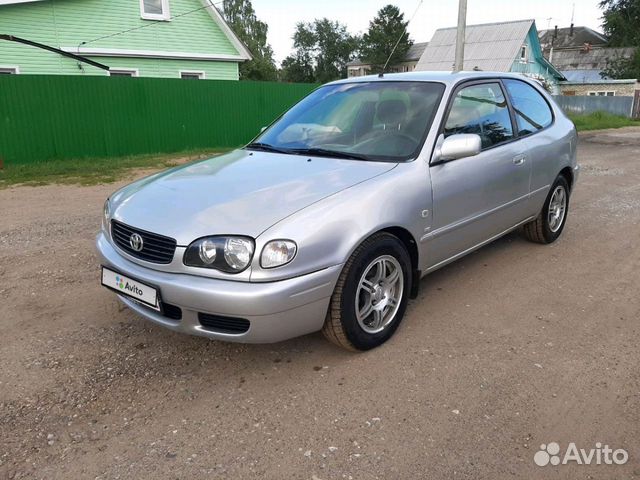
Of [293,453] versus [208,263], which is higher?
[208,263]

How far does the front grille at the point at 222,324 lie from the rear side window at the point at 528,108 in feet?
10.3

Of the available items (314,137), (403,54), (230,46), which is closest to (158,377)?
(314,137)

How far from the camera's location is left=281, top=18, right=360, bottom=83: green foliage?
75.2 metres

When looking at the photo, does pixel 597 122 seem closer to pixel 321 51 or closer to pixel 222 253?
pixel 222 253

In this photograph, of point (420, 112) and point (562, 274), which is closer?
point (420, 112)

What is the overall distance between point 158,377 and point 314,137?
80.9 inches

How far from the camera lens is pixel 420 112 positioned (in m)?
3.81

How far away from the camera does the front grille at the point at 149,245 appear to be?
2857 millimetres

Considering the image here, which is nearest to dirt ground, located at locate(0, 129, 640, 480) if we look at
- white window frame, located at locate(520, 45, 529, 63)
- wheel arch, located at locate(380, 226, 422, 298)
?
wheel arch, located at locate(380, 226, 422, 298)

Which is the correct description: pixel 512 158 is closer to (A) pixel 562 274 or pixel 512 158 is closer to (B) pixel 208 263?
(A) pixel 562 274

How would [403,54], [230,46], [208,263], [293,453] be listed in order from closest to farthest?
[293,453], [208,263], [230,46], [403,54]

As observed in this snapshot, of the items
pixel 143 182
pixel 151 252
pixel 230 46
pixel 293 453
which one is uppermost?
pixel 230 46

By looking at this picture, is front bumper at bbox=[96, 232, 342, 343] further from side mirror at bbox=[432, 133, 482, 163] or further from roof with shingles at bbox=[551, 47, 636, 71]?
roof with shingles at bbox=[551, 47, 636, 71]

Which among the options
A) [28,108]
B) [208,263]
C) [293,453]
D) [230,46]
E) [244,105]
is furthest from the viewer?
[230,46]
